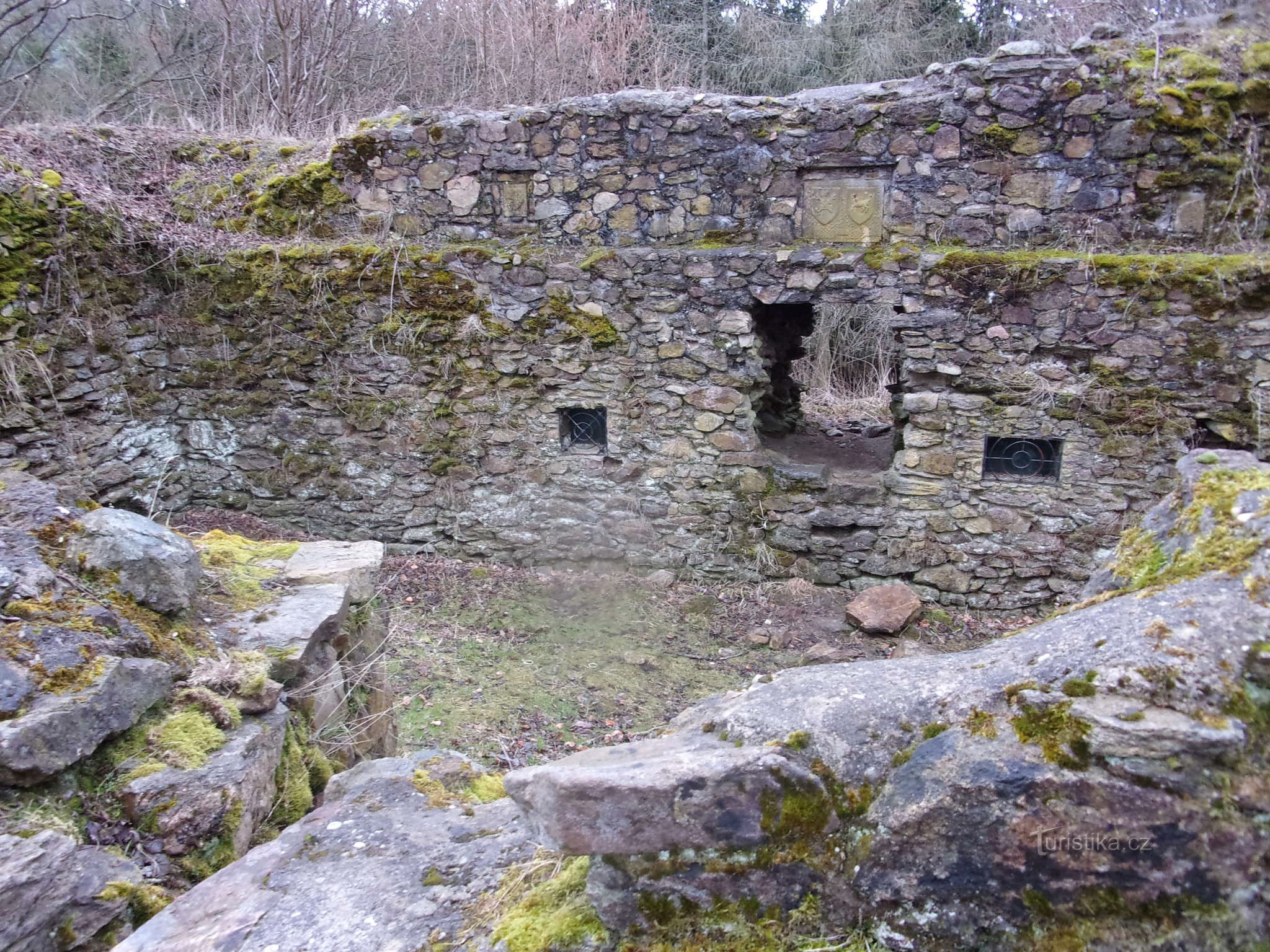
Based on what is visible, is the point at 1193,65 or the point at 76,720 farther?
→ the point at 1193,65

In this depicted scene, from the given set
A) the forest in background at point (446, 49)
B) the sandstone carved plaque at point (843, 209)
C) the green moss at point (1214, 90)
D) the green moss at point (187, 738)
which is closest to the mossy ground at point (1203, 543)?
the green moss at point (187, 738)

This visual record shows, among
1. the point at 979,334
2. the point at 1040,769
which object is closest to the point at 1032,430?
the point at 979,334

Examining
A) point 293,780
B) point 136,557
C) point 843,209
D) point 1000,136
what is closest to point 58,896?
point 293,780

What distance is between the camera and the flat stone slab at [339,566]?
11.5 feet

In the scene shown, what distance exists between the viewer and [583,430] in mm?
6816

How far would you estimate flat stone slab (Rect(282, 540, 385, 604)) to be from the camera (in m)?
3.50

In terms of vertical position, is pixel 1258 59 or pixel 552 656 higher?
pixel 1258 59

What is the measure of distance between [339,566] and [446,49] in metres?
11.6

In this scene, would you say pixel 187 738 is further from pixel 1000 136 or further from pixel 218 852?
pixel 1000 136

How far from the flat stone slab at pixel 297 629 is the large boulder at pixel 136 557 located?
0.25 m

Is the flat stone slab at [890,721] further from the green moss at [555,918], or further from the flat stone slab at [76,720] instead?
the flat stone slab at [76,720]

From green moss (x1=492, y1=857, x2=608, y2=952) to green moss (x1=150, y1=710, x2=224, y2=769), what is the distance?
1137mm

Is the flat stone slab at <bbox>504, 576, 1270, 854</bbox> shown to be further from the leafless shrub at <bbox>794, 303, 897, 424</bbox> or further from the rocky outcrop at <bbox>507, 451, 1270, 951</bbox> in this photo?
the leafless shrub at <bbox>794, 303, 897, 424</bbox>

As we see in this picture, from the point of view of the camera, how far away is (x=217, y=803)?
227 centimetres
